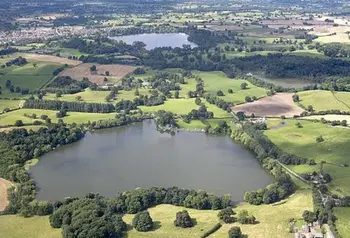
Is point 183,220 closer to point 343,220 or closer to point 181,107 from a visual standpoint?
point 343,220

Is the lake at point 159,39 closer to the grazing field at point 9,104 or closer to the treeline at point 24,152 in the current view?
the grazing field at point 9,104

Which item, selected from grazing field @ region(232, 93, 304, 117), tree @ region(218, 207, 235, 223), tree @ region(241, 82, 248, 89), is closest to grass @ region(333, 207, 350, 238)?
tree @ region(218, 207, 235, 223)

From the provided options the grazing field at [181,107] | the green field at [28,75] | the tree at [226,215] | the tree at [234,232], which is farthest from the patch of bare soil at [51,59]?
the tree at [234,232]

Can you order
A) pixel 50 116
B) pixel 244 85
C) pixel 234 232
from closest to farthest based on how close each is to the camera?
1. pixel 234 232
2. pixel 50 116
3. pixel 244 85

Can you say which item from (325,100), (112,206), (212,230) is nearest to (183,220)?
(212,230)

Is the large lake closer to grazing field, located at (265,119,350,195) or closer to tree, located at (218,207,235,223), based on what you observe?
grazing field, located at (265,119,350,195)
